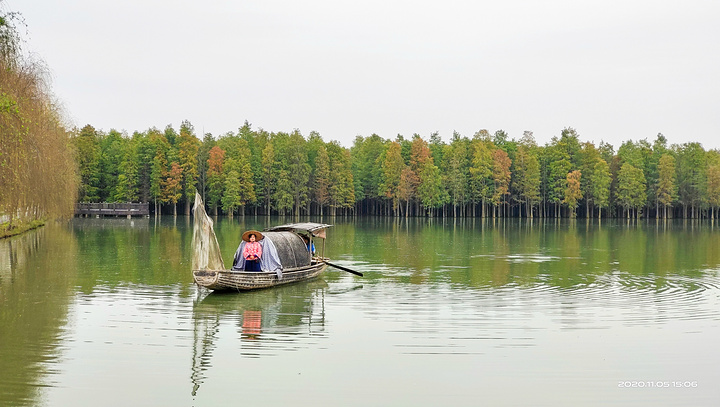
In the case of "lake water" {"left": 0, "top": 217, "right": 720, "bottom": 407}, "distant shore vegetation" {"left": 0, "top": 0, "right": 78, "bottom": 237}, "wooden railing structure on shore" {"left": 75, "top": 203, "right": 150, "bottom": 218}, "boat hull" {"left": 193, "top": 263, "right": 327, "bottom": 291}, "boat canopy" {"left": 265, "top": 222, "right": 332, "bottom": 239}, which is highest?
"distant shore vegetation" {"left": 0, "top": 0, "right": 78, "bottom": 237}

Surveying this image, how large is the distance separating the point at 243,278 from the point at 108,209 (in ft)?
284

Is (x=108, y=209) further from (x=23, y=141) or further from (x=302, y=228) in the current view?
(x=302, y=228)

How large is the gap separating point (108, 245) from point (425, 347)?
35.3 metres

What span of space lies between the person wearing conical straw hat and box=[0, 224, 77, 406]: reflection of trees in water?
5.85 m

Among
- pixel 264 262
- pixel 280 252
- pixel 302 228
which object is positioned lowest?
pixel 264 262

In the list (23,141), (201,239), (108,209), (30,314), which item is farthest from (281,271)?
(108,209)

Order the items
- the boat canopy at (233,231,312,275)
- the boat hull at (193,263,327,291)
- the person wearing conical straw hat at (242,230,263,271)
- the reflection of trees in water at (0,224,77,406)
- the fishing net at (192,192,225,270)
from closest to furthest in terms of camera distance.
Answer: the reflection of trees in water at (0,224,77,406)
the boat hull at (193,263,327,291)
the fishing net at (192,192,225,270)
the person wearing conical straw hat at (242,230,263,271)
the boat canopy at (233,231,312,275)

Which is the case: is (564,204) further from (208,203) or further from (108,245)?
(108,245)

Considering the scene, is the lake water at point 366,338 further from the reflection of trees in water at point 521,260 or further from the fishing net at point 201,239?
the fishing net at point 201,239

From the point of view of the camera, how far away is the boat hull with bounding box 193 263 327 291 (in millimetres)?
23672

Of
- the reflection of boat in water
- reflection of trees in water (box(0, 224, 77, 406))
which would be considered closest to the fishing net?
the reflection of boat in water

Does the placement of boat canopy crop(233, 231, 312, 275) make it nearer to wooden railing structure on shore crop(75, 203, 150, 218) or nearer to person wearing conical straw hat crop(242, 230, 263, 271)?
person wearing conical straw hat crop(242, 230, 263, 271)

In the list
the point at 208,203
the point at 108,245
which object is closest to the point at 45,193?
the point at 108,245

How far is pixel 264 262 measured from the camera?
26.7 metres
